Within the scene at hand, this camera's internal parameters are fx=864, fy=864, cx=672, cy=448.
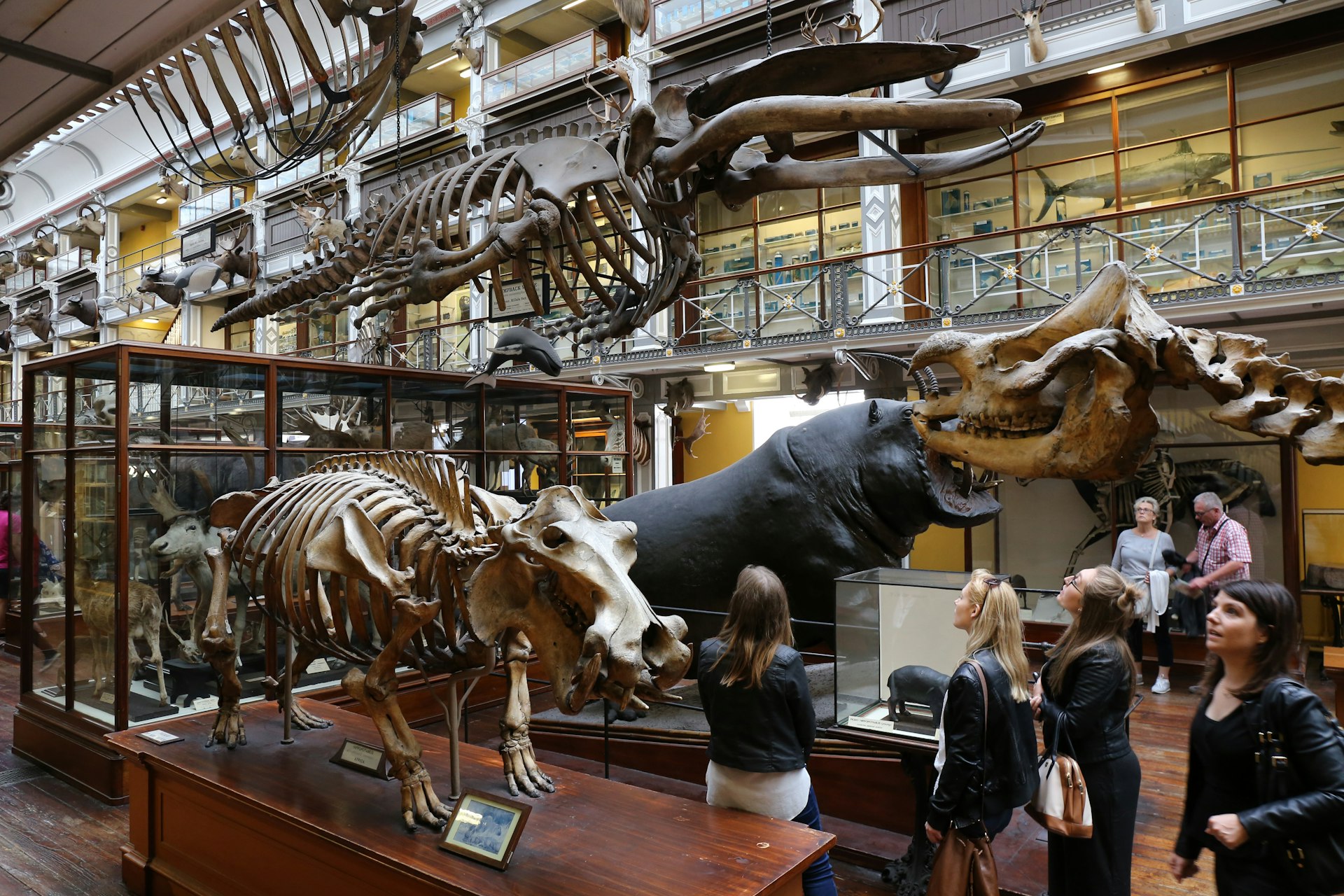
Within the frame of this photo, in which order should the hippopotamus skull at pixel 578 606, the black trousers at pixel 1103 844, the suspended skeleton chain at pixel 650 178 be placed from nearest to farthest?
the hippopotamus skull at pixel 578 606, the black trousers at pixel 1103 844, the suspended skeleton chain at pixel 650 178

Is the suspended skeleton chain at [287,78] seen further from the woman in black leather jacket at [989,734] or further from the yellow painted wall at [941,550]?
the yellow painted wall at [941,550]

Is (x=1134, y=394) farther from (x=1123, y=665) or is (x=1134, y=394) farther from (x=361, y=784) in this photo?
(x=361, y=784)

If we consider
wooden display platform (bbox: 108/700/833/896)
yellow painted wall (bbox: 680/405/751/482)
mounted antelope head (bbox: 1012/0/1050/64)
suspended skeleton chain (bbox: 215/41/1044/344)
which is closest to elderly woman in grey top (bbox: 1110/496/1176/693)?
suspended skeleton chain (bbox: 215/41/1044/344)

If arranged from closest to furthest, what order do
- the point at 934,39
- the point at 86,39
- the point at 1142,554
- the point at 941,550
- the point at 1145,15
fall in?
the point at 86,39 → the point at 1142,554 → the point at 1145,15 → the point at 934,39 → the point at 941,550

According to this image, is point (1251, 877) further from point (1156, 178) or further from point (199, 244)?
point (199, 244)

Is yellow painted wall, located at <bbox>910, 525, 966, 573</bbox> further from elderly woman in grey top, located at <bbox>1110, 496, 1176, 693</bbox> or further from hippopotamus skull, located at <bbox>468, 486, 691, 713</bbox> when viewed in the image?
hippopotamus skull, located at <bbox>468, 486, 691, 713</bbox>

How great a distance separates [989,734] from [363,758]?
273 cm

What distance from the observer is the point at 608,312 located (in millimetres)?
6312

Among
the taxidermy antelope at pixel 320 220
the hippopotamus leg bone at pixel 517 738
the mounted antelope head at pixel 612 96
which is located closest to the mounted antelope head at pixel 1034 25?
the mounted antelope head at pixel 612 96

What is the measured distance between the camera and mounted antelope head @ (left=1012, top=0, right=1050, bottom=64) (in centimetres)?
1045

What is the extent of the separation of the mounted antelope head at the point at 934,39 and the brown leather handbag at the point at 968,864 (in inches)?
363

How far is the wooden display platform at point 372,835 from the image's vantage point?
289cm

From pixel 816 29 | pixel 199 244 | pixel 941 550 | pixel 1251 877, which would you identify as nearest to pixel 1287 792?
pixel 1251 877

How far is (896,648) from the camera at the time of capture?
4.25m
